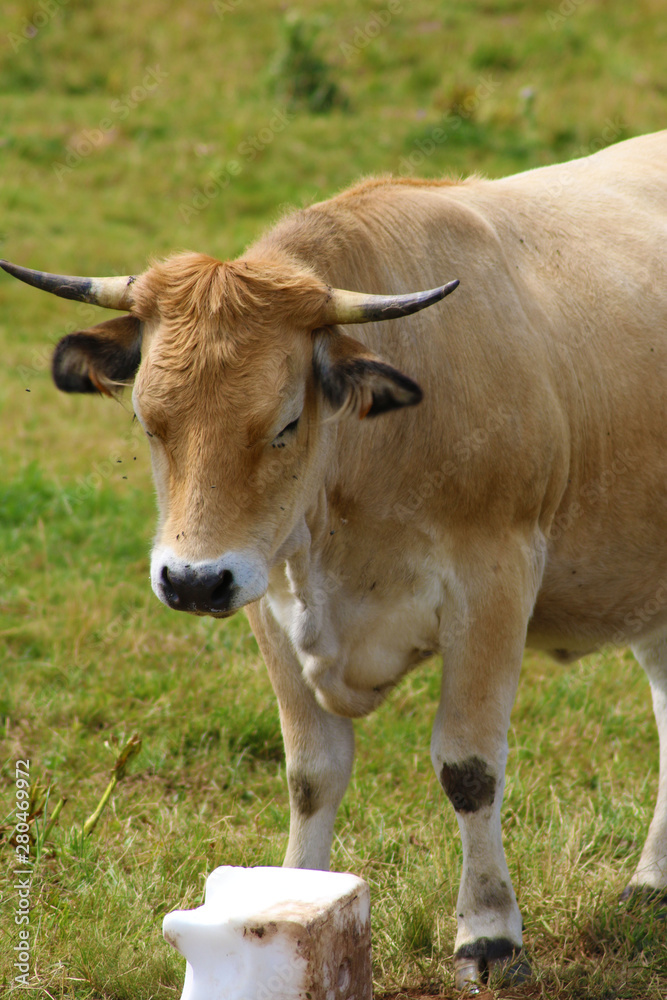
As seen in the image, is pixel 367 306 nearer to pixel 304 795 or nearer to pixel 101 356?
pixel 101 356

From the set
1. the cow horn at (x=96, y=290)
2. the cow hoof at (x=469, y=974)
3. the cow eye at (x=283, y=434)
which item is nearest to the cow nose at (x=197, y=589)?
the cow eye at (x=283, y=434)

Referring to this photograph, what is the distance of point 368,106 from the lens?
44.6ft

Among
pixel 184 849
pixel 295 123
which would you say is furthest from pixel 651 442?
pixel 295 123

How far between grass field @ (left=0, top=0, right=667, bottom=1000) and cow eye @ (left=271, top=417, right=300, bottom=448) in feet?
3.74

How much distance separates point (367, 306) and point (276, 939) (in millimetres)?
1640

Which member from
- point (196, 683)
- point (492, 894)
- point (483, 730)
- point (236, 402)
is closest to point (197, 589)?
point (236, 402)

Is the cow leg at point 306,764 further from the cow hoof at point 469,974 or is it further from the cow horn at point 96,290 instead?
the cow horn at point 96,290

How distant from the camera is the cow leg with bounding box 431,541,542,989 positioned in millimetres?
3498

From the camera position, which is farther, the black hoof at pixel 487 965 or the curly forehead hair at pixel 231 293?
the black hoof at pixel 487 965

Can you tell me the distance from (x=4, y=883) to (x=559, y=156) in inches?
410

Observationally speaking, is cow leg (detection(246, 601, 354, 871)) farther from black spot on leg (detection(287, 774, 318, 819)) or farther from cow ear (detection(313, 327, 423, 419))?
cow ear (detection(313, 327, 423, 419))

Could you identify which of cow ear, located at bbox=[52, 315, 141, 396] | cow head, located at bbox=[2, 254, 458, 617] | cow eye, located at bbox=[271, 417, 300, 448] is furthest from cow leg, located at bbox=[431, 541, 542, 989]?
cow ear, located at bbox=[52, 315, 141, 396]

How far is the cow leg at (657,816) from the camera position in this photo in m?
3.99

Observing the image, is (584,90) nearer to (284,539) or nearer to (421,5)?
(421,5)
